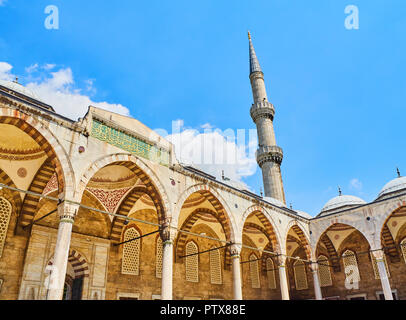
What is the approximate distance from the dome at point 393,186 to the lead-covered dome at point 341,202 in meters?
1.49

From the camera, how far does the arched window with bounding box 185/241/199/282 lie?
1367 cm

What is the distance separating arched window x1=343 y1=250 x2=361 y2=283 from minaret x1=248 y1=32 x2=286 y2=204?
5474mm

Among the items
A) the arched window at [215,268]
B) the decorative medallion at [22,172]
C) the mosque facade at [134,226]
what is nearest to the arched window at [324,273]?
the mosque facade at [134,226]

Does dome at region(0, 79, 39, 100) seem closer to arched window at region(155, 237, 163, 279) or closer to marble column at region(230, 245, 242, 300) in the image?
arched window at region(155, 237, 163, 279)

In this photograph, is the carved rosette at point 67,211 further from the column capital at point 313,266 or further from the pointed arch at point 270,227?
the column capital at point 313,266

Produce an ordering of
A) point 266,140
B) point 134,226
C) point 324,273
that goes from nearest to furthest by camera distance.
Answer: point 134,226
point 324,273
point 266,140

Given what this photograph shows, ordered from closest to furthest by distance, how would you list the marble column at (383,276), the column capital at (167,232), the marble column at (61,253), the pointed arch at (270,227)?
the marble column at (61,253)
the column capital at (167,232)
the marble column at (383,276)
the pointed arch at (270,227)

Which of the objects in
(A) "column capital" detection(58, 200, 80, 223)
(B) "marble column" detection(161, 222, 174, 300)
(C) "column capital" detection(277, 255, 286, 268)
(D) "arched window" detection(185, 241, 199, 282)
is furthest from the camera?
(D) "arched window" detection(185, 241, 199, 282)

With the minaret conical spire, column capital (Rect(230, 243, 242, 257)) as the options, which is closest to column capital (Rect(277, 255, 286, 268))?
column capital (Rect(230, 243, 242, 257))

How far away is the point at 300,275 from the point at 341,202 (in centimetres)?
512

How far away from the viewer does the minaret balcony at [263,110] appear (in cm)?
2294

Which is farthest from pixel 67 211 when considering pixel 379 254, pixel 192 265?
pixel 379 254

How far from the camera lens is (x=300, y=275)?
17703mm

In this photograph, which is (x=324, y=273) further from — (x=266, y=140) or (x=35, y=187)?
(x=35, y=187)
